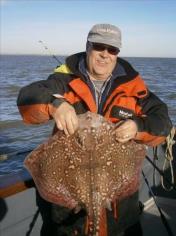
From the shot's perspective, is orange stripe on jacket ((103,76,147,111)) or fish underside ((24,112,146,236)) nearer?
fish underside ((24,112,146,236))

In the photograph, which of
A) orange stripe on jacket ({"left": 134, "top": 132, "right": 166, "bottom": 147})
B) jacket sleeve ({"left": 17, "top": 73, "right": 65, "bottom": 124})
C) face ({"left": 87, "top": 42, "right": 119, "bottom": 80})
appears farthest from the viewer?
face ({"left": 87, "top": 42, "right": 119, "bottom": 80})

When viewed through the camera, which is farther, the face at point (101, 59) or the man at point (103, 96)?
the face at point (101, 59)

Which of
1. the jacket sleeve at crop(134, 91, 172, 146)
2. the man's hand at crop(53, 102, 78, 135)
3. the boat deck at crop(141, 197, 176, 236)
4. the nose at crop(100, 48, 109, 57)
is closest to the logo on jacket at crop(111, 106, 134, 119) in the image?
the jacket sleeve at crop(134, 91, 172, 146)

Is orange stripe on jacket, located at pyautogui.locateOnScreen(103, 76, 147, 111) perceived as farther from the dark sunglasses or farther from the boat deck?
the boat deck

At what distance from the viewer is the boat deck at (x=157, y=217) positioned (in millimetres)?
5527

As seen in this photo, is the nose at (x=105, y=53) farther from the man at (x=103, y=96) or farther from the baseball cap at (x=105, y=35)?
the baseball cap at (x=105, y=35)

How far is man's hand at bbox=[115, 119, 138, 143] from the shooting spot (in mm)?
3084

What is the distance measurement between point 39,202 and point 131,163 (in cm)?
151

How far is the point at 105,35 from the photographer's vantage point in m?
3.35

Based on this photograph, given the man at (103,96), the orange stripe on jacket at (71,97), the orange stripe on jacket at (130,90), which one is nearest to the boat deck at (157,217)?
the man at (103,96)

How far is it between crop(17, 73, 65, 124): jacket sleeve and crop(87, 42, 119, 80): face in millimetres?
449

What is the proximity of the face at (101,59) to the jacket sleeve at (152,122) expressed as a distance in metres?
0.45

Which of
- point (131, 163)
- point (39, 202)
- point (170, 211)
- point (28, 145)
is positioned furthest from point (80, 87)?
point (28, 145)

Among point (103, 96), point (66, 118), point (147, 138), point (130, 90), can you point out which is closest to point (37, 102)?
point (66, 118)
